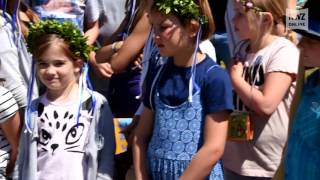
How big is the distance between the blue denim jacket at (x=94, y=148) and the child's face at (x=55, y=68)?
162mm

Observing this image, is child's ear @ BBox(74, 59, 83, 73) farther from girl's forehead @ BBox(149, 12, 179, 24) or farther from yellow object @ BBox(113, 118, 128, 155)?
girl's forehead @ BBox(149, 12, 179, 24)

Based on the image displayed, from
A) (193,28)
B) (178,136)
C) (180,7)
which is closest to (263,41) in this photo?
(193,28)

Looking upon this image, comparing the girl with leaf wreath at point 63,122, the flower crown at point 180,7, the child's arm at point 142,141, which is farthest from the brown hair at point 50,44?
the flower crown at point 180,7

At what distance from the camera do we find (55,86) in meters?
3.74

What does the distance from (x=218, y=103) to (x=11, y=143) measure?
137 centimetres

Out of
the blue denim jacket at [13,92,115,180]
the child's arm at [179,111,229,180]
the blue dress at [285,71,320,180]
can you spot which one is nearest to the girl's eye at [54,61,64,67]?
the blue denim jacket at [13,92,115,180]

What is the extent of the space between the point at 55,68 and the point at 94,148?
49cm

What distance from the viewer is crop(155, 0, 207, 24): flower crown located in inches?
130

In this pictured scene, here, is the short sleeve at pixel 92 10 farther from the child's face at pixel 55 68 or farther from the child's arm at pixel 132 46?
the child's face at pixel 55 68

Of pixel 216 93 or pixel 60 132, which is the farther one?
pixel 60 132

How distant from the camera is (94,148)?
12.1 feet

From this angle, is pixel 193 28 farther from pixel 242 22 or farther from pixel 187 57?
pixel 242 22

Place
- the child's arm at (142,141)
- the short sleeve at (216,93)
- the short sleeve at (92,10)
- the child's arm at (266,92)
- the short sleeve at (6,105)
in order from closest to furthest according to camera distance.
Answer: the short sleeve at (216,93) < the child's arm at (142,141) < the child's arm at (266,92) < the short sleeve at (6,105) < the short sleeve at (92,10)

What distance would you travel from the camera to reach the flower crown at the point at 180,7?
330 cm
